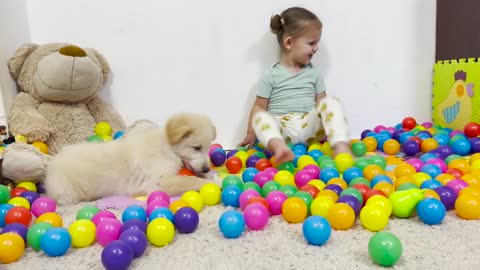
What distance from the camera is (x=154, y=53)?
2361mm

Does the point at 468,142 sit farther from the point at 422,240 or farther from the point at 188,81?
the point at 188,81

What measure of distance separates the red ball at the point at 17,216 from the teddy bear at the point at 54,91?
67cm

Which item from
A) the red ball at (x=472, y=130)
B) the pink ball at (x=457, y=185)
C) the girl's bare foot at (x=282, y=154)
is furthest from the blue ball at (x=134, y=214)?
the red ball at (x=472, y=130)

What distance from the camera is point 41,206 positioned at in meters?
1.40

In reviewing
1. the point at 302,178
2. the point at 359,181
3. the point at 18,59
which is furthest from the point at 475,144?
the point at 18,59

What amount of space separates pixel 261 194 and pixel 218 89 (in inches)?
41.9

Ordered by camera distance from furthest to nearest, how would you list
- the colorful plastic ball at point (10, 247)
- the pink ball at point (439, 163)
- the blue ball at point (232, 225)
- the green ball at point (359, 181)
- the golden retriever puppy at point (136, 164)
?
the pink ball at point (439, 163) → the golden retriever puppy at point (136, 164) → the green ball at point (359, 181) → the blue ball at point (232, 225) → the colorful plastic ball at point (10, 247)

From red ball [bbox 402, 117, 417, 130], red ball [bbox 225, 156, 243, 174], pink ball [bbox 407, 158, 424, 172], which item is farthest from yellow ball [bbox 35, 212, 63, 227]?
red ball [bbox 402, 117, 417, 130]

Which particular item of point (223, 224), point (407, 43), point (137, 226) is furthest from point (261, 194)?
point (407, 43)

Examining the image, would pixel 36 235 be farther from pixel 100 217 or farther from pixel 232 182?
pixel 232 182

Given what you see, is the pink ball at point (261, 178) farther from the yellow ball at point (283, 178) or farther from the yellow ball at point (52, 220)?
the yellow ball at point (52, 220)

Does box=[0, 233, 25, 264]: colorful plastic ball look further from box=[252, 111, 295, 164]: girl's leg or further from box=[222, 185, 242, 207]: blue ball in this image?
box=[252, 111, 295, 164]: girl's leg

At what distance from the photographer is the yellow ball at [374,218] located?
3.81 ft

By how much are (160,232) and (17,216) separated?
0.49 meters
